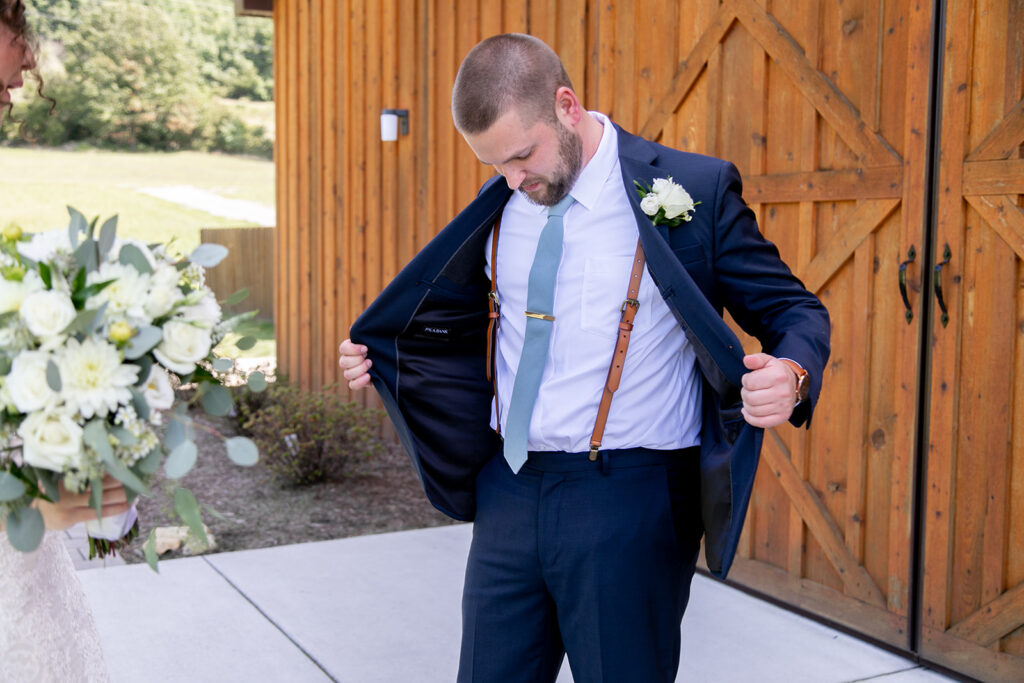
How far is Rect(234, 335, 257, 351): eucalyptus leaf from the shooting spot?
79.4 inches

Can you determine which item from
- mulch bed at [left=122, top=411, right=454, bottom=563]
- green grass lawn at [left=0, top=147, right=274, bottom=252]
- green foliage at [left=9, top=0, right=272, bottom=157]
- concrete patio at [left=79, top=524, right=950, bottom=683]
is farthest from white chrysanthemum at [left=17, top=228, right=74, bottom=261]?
green foliage at [left=9, top=0, right=272, bottom=157]

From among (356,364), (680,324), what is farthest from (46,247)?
(680,324)

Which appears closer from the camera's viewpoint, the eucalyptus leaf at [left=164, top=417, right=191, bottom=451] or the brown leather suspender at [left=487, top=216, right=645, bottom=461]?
the eucalyptus leaf at [left=164, top=417, right=191, bottom=451]

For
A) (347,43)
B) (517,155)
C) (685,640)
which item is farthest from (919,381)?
(347,43)

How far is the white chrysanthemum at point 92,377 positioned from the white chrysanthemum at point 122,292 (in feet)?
0.21

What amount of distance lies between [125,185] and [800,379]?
3194cm

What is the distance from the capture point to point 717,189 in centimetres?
251

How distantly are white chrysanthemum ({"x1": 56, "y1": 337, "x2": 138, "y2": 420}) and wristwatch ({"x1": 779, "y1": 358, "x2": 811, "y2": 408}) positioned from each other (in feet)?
4.16

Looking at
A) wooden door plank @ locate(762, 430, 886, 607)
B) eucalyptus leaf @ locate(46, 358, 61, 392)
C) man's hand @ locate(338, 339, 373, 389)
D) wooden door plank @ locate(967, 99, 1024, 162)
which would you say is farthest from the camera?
wooden door plank @ locate(762, 430, 886, 607)

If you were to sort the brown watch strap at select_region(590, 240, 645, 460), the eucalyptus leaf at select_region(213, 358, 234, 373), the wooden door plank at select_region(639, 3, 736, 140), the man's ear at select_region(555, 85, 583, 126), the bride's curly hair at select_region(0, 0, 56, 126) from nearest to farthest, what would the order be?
1. the eucalyptus leaf at select_region(213, 358, 234, 373)
2. the bride's curly hair at select_region(0, 0, 56, 126)
3. the brown watch strap at select_region(590, 240, 645, 460)
4. the man's ear at select_region(555, 85, 583, 126)
5. the wooden door plank at select_region(639, 3, 736, 140)

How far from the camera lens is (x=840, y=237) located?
170 inches

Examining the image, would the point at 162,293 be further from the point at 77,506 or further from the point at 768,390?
the point at 768,390

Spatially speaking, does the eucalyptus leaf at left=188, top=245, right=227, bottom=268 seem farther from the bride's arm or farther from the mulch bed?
the mulch bed

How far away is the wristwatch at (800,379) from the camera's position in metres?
2.18
